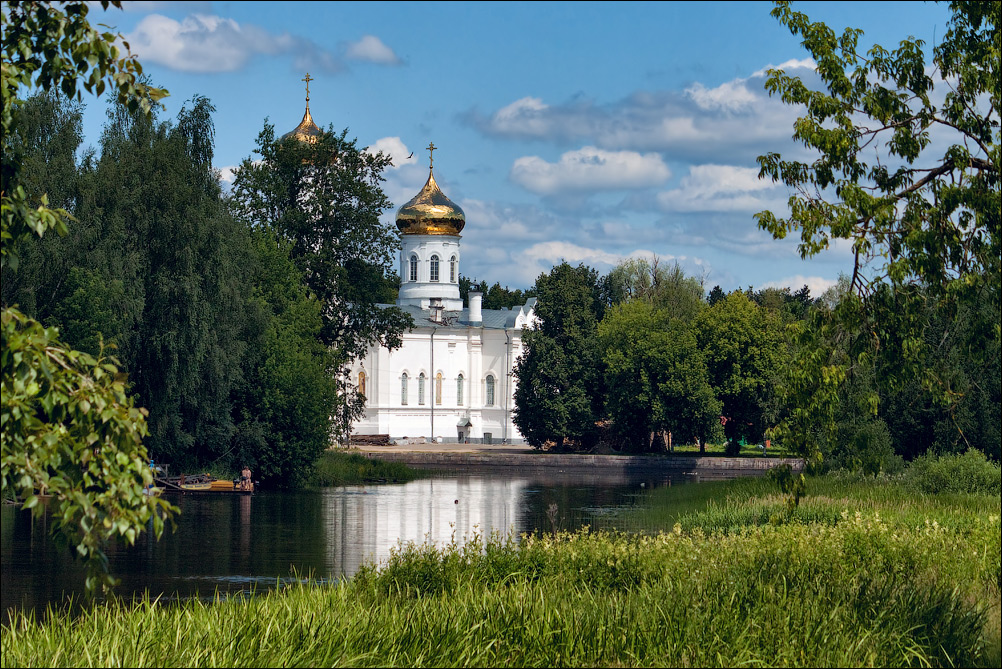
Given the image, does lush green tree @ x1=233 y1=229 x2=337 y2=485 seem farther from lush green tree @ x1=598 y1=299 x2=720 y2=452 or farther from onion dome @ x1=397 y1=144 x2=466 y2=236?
onion dome @ x1=397 y1=144 x2=466 y2=236

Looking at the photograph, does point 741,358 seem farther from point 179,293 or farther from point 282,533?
point 282,533

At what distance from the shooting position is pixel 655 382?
65125 millimetres

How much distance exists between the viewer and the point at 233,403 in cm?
4144

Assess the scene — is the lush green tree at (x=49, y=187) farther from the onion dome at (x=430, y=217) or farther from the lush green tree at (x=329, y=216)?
the onion dome at (x=430, y=217)

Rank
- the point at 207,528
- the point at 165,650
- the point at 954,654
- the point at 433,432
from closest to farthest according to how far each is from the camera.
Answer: the point at 165,650, the point at 954,654, the point at 207,528, the point at 433,432

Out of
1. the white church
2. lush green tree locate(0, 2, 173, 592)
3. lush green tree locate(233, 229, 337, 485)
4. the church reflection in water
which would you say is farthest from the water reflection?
the white church

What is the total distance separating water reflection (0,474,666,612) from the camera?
63.1ft

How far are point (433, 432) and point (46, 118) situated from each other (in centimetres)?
4962

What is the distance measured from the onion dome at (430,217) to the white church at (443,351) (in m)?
0.07

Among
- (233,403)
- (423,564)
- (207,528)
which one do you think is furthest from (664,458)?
(423,564)

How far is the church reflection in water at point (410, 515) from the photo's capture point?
2419 cm

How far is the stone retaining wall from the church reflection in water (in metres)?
13.4

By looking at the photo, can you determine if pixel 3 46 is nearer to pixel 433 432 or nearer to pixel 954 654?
pixel 954 654

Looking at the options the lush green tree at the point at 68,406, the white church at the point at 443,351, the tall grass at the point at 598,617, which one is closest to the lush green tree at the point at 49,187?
the tall grass at the point at 598,617
